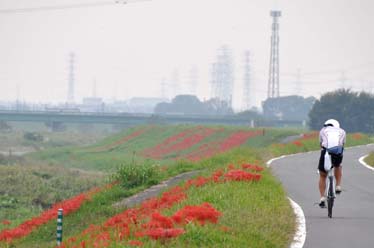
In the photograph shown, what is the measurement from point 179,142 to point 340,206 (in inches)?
2833

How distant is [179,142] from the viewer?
90.0m

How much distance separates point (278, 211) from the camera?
15375mm

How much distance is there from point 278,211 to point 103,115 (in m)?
114

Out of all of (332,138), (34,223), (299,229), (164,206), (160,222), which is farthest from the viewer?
(34,223)

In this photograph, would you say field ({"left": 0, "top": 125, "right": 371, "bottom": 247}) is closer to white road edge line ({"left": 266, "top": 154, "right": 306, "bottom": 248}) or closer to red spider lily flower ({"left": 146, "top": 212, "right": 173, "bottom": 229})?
red spider lily flower ({"left": 146, "top": 212, "right": 173, "bottom": 229})

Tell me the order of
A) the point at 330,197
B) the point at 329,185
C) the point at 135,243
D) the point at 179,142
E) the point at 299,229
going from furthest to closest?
the point at 179,142, the point at 329,185, the point at 330,197, the point at 299,229, the point at 135,243

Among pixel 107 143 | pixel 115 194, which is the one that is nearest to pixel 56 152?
pixel 107 143

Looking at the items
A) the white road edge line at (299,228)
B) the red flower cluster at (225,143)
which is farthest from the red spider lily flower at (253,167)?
the red flower cluster at (225,143)

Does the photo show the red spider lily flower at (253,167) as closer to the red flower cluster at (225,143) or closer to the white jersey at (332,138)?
the white jersey at (332,138)

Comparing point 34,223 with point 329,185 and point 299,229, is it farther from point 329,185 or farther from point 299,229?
point 299,229

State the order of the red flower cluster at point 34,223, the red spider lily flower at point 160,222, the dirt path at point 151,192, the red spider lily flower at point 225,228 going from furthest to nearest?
the dirt path at point 151,192 → the red flower cluster at point 34,223 → the red spider lily flower at point 225,228 → the red spider lily flower at point 160,222

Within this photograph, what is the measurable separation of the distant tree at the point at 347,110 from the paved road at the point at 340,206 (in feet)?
216

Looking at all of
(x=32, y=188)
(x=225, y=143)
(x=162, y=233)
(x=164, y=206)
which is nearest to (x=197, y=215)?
(x=162, y=233)

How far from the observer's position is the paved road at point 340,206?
1346 cm
